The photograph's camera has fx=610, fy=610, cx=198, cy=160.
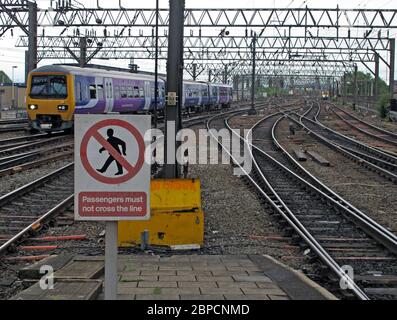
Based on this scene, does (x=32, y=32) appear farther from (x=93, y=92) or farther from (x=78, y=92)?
(x=78, y=92)

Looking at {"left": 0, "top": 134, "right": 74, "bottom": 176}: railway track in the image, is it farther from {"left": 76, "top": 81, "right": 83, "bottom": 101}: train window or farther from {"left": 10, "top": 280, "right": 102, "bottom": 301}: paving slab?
{"left": 10, "top": 280, "right": 102, "bottom": 301}: paving slab

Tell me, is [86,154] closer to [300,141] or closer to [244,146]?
[244,146]

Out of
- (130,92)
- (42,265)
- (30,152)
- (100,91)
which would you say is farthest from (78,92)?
(42,265)

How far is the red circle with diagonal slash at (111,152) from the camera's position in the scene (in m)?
3.53

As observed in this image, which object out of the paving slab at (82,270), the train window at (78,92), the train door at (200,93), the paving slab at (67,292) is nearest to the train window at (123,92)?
the train window at (78,92)

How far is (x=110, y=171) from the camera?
353 centimetres

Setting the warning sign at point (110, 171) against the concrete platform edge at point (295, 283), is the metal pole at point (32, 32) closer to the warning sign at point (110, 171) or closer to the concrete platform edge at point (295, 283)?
the concrete platform edge at point (295, 283)

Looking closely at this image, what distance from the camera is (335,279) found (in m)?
6.24

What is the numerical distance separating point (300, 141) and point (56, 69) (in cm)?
1047

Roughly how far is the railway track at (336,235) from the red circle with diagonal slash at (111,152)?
2.94m

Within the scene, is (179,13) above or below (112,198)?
above

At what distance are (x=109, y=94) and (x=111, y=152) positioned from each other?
24029mm

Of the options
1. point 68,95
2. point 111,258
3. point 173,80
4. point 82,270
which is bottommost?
point 82,270

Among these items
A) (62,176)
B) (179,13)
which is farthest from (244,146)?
(179,13)
